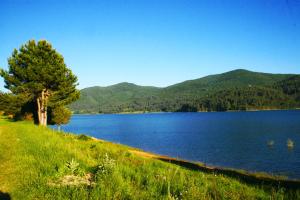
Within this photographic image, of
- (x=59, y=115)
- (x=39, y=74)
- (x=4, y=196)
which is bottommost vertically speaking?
(x=4, y=196)

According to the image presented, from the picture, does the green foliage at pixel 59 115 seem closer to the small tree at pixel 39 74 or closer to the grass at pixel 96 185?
the small tree at pixel 39 74

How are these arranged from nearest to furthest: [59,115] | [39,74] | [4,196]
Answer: [4,196] → [39,74] → [59,115]

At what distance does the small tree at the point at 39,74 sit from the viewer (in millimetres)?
43406

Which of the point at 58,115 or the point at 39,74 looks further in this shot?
the point at 58,115

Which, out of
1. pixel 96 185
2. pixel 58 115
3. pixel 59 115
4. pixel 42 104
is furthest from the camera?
pixel 59 115

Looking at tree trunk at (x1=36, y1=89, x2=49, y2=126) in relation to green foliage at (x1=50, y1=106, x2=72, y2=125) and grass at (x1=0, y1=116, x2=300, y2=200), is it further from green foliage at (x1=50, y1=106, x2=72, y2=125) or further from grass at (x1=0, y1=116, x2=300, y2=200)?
grass at (x1=0, y1=116, x2=300, y2=200)

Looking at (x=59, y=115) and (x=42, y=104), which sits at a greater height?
(x=42, y=104)

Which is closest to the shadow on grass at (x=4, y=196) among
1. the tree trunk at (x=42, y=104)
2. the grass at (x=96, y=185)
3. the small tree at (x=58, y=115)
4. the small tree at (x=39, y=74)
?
the grass at (x=96, y=185)

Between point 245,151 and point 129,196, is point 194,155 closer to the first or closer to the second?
point 245,151

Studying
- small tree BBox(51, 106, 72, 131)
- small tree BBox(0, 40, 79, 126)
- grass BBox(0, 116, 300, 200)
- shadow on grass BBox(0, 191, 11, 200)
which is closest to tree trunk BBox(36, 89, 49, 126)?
small tree BBox(0, 40, 79, 126)

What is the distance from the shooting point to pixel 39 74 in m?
43.7

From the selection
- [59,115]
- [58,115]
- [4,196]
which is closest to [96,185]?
[4,196]

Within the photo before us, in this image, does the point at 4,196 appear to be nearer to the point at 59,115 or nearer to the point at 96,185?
the point at 96,185

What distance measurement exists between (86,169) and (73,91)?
1657 inches
